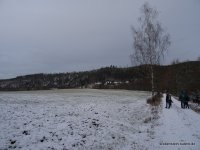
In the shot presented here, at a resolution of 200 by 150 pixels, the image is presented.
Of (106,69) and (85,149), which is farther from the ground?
(106,69)

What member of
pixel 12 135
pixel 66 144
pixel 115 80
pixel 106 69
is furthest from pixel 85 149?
pixel 106 69

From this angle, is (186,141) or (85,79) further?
(85,79)

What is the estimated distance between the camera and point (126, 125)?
52.1 feet

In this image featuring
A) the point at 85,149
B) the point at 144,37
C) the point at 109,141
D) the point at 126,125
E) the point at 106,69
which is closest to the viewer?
the point at 85,149

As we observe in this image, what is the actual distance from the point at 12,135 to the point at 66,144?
89.8 inches

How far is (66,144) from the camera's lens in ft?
35.2

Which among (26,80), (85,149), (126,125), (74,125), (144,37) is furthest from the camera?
(26,80)

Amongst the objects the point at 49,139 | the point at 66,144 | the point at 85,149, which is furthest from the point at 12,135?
the point at 85,149

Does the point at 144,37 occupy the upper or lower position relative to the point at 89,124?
upper

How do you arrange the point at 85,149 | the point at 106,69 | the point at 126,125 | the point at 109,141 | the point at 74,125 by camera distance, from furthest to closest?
the point at 106,69
the point at 126,125
the point at 74,125
the point at 109,141
the point at 85,149

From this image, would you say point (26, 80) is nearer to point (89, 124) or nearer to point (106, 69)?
point (106, 69)

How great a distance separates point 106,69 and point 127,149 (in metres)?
186

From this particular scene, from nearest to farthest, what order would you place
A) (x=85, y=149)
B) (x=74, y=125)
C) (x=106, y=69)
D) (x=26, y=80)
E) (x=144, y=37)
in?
1. (x=85, y=149)
2. (x=74, y=125)
3. (x=144, y=37)
4. (x=26, y=80)
5. (x=106, y=69)

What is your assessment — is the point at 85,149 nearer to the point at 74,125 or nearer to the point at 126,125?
the point at 74,125
